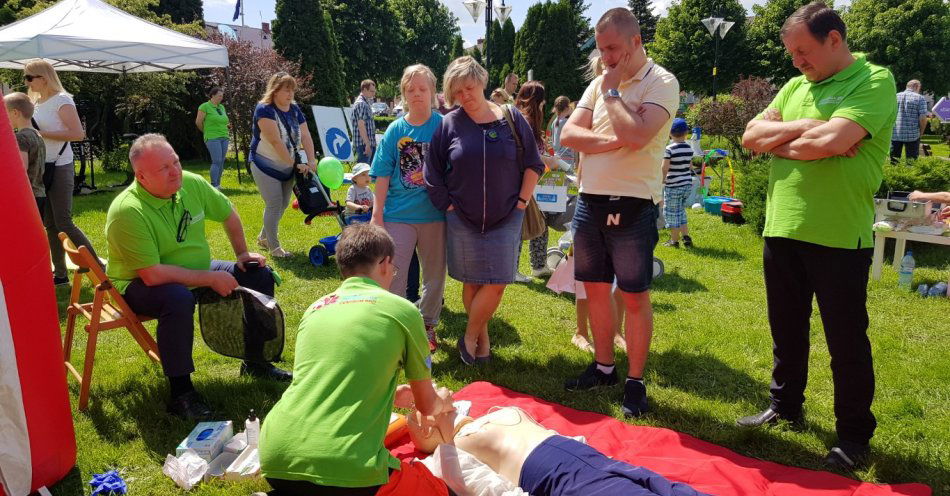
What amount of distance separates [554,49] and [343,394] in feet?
120

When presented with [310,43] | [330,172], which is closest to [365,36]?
[310,43]

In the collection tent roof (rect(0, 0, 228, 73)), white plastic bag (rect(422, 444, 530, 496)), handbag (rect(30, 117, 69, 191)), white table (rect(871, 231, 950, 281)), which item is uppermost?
tent roof (rect(0, 0, 228, 73))

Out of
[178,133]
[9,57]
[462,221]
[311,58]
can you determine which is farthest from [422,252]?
[311,58]

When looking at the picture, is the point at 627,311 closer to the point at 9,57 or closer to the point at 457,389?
the point at 457,389

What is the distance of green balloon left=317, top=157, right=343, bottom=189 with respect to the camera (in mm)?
7922

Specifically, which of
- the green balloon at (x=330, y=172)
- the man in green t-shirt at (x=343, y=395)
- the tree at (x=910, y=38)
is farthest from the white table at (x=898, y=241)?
the tree at (x=910, y=38)

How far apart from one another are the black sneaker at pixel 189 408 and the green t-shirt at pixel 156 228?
2.53 ft

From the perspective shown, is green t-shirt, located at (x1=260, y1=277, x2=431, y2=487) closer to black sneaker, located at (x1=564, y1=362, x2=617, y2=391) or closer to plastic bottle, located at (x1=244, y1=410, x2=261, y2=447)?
plastic bottle, located at (x1=244, y1=410, x2=261, y2=447)

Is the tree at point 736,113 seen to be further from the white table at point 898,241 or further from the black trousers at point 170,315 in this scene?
the black trousers at point 170,315

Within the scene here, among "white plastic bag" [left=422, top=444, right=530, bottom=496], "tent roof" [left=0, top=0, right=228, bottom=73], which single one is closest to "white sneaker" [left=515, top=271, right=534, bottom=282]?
"white plastic bag" [left=422, top=444, right=530, bottom=496]

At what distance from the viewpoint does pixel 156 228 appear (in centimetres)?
377

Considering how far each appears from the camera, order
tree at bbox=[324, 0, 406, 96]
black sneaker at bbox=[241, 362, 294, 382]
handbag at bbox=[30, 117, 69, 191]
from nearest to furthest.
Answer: black sneaker at bbox=[241, 362, 294, 382] < handbag at bbox=[30, 117, 69, 191] < tree at bbox=[324, 0, 406, 96]

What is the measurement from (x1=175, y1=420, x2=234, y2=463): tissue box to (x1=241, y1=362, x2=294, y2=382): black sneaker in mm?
761

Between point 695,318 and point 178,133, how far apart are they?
54.2ft
